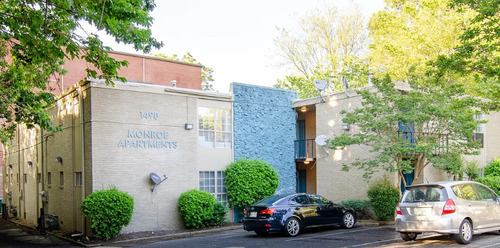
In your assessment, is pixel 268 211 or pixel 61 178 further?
pixel 61 178

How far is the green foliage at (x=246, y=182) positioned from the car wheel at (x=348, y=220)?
4512 millimetres

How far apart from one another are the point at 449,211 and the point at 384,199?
6.53 metres

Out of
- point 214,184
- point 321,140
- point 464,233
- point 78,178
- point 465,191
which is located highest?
point 321,140

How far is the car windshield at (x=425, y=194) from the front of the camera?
11.9 meters

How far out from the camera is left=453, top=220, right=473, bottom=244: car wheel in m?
11.5

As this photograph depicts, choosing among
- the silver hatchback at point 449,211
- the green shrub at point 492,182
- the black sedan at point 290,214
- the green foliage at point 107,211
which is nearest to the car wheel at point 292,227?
the black sedan at point 290,214

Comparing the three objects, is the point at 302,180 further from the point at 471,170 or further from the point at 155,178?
the point at 155,178

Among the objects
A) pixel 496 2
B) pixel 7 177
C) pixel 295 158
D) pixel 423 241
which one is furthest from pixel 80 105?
pixel 7 177

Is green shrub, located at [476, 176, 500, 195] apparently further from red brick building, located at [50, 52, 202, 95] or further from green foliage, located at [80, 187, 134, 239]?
red brick building, located at [50, 52, 202, 95]

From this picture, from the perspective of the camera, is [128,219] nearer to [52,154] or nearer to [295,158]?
[52,154]

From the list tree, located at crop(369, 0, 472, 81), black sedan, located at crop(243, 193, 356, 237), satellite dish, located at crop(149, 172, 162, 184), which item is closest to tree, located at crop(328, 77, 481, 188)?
black sedan, located at crop(243, 193, 356, 237)

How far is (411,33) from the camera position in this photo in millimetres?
29312

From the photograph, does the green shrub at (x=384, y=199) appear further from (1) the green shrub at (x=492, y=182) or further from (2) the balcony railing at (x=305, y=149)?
(1) the green shrub at (x=492, y=182)

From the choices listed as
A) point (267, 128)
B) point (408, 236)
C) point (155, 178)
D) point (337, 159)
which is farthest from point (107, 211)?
point (337, 159)
